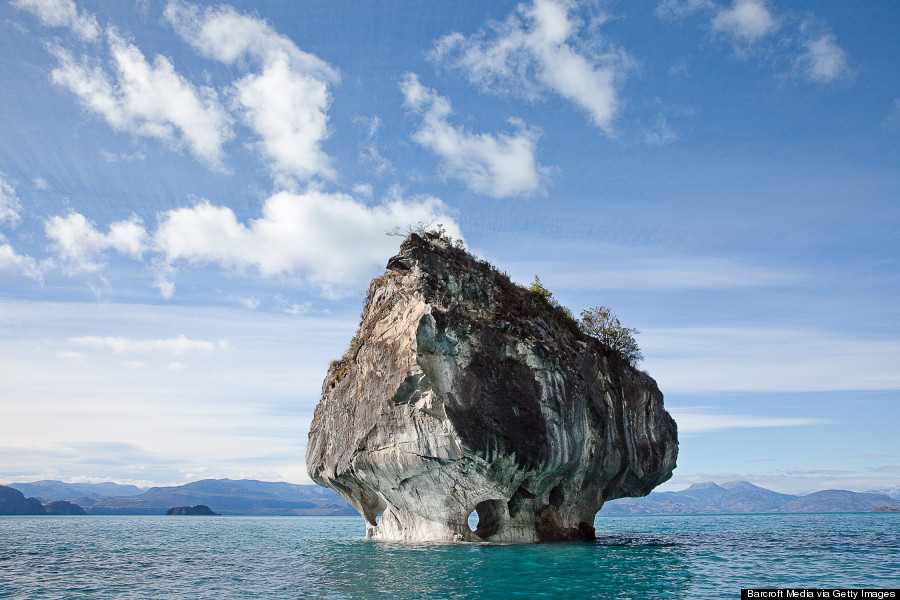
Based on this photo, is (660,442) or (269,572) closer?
(269,572)

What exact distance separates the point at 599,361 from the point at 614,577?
16.6m

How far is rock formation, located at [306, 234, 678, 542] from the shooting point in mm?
28953

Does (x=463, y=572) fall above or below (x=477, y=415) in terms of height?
below

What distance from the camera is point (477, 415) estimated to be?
2841cm

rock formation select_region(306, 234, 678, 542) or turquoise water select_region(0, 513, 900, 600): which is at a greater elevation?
rock formation select_region(306, 234, 678, 542)

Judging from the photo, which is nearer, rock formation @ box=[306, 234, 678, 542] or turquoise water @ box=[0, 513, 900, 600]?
turquoise water @ box=[0, 513, 900, 600]

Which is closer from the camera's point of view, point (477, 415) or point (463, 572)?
point (463, 572)

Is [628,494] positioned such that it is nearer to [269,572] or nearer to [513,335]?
[513,335]

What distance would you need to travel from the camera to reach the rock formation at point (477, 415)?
95.0 ft

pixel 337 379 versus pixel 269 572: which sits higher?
pixel 337 379

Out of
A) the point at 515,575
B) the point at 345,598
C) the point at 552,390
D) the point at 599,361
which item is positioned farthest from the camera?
the point at 599,361

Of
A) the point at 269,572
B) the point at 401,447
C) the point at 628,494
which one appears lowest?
the point at 269,572

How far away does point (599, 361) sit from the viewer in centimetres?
3662

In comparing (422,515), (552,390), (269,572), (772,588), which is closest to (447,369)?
(552,390)
